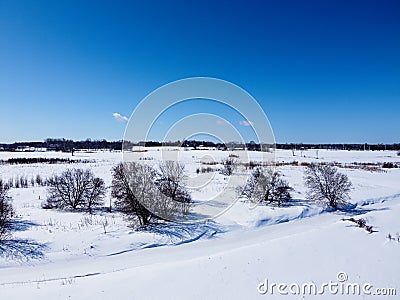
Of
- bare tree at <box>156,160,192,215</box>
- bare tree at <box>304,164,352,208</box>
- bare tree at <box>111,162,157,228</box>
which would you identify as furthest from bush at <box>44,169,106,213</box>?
bare tree at <box>304,164,352,208</box>

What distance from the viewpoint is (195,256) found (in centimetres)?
1013

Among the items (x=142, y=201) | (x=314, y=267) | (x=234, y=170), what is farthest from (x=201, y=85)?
(x=234, y=170)

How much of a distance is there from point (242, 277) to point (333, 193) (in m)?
11.4

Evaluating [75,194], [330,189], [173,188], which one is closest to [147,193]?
[173,188]

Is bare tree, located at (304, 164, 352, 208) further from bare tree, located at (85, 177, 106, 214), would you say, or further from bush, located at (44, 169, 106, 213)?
bush, located at (44, 169, 106, 213)

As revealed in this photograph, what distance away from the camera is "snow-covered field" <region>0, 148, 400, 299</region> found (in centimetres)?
742

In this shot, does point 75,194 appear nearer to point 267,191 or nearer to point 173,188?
point 173,188

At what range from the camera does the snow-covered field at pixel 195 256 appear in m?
7.42

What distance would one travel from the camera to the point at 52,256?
984 centimetres

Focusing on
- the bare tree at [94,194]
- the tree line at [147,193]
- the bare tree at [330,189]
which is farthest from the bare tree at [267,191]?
the bare tree at [94,194]

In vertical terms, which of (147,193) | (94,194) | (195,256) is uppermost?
(147,193)

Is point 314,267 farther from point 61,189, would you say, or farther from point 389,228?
point 61,189

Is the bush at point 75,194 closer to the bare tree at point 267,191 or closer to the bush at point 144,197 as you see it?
the bush at point 144,197

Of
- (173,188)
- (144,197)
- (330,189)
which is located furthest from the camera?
(330,189)
